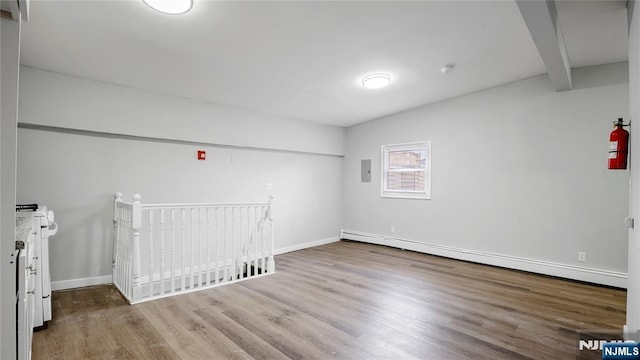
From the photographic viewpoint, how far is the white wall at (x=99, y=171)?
3270mm

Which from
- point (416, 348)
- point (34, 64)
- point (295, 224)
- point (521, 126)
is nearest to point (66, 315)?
point (34, 64)

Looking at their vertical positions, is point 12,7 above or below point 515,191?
above

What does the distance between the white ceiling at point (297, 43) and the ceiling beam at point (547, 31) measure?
25 centimetres

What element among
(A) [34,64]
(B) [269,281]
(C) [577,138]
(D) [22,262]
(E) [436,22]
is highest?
(E) [436,22]

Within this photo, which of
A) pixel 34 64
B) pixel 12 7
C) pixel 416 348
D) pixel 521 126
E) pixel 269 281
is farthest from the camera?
pixel 521 126

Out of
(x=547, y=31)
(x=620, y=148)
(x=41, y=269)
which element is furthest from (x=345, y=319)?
(x=547, y=31)

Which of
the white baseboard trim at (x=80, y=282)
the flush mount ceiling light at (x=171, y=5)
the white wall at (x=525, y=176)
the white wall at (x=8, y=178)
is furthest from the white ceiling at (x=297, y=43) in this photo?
the white baseboard trim at (x=80, y=282)

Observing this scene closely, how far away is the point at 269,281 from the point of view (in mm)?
3816

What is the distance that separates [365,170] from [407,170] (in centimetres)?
96

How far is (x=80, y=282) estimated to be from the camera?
3.49 m

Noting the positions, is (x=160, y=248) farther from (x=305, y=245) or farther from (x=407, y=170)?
(x=407, y=170)

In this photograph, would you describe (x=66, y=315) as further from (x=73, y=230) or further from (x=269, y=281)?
(x=269, y=281)

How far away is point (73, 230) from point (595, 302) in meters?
5.89

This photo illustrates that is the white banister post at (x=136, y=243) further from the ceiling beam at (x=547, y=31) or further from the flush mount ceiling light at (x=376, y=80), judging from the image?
the ceiling beam at (x=547, y=31)
